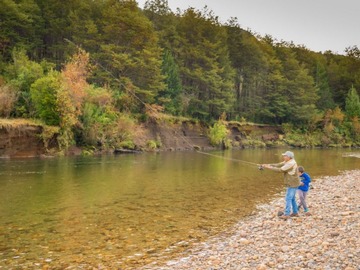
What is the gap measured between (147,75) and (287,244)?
1613 inches

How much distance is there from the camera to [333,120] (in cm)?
7212

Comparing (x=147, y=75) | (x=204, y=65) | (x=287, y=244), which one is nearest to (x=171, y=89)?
(x=147, y=75)

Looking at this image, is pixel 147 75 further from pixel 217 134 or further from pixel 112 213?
pixel 112 213

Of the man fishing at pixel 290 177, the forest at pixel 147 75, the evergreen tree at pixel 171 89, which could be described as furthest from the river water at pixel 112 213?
the evergreen tree at pixel 171 89

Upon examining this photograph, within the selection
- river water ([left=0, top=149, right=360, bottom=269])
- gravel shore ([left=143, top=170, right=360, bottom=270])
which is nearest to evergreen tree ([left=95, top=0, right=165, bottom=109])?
river water ([left=0, top=149, right=360, bottom=269])

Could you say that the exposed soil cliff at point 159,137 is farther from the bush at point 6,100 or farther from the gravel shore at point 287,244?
the gravel shore at point 287,244

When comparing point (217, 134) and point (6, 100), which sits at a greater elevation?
point (6, 100)

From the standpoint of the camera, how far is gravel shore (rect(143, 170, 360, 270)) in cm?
696

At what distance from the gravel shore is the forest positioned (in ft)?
42.9

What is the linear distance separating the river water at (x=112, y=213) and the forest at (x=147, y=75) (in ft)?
22.1

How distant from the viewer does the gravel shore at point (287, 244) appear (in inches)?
274

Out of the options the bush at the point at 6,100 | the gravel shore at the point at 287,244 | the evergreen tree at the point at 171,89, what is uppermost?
the evergreen tree at the point at 171,89

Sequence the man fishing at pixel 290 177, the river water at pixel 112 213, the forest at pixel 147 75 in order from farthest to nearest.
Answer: the forest at pixel 147 75 < the man fishing at pixel 290 177 < the river water at pixel 112 213

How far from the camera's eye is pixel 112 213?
464 inches
